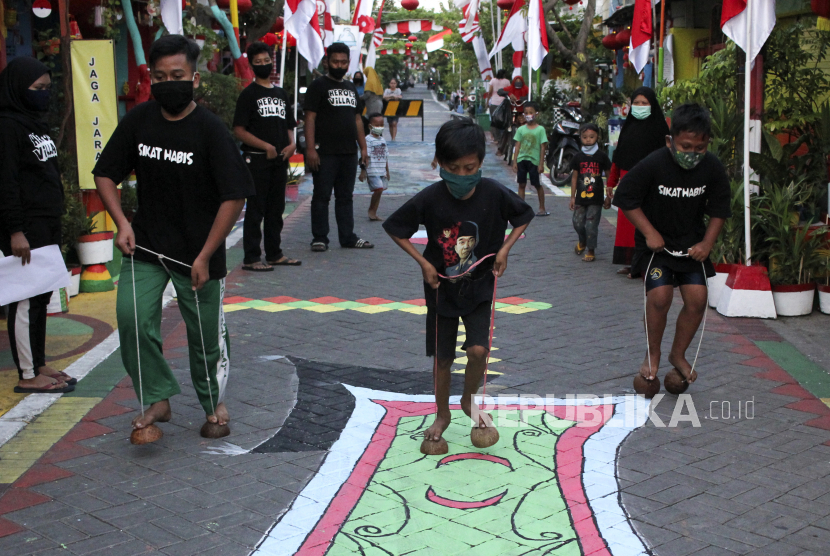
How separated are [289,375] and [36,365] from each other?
1.52 meters

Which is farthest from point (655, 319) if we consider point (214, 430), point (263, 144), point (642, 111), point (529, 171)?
point (529, 171)

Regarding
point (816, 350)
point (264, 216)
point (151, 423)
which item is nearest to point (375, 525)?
point (151, 423)

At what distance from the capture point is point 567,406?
523cm

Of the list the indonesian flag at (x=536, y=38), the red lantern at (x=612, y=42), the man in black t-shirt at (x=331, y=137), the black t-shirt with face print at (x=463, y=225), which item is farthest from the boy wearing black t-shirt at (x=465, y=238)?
the red lantern at (x=612, y=42)

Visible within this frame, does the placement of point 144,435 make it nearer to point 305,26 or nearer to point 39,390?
point 39,390

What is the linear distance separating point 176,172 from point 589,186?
617 centimetres

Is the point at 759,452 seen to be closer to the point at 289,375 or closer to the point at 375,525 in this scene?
the point at 375,525

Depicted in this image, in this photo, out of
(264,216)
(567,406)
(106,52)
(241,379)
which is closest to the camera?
(567,406)

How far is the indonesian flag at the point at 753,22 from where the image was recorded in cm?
738

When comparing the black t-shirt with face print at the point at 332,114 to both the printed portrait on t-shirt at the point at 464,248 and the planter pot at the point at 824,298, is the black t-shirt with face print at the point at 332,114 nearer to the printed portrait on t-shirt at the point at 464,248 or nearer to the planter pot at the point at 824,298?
the planter pot at the point at 824,298

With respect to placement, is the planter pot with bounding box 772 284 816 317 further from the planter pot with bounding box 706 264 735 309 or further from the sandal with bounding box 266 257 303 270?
the sandal with bounding box 266 257 303 270

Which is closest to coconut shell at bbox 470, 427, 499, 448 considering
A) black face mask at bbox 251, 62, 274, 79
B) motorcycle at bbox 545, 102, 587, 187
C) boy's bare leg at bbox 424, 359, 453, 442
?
boy's bare leg at bbox 424, 359, 453, 442

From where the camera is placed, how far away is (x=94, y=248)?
8.27 metres

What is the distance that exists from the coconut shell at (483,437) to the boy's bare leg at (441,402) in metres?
0.15
